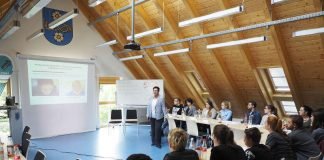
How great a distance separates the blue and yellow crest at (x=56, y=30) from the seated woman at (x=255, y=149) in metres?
7.47

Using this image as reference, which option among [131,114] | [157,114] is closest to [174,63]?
[157,114]

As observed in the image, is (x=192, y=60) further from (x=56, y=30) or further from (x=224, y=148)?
(x=224, y=148)

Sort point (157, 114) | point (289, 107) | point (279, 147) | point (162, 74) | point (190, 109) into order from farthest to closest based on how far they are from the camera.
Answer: point (162, 74)
point (190, 109)
point (289, 107)
point (157, 114)
point (279, 147)

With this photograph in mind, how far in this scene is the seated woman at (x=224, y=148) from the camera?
242 centimetres

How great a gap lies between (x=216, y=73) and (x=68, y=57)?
4.98m

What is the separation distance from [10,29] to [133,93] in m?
4.83

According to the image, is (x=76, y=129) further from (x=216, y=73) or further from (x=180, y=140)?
(x=180, y=140)

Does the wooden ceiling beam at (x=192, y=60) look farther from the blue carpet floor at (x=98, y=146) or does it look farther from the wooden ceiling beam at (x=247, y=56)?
the blue carpet floor at (x=98, y=146)

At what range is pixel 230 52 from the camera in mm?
6910

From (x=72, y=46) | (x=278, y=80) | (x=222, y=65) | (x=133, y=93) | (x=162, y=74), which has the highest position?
(x=72, y=46)

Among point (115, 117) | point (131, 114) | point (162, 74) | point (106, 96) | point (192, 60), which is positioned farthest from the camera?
point (106, 96)

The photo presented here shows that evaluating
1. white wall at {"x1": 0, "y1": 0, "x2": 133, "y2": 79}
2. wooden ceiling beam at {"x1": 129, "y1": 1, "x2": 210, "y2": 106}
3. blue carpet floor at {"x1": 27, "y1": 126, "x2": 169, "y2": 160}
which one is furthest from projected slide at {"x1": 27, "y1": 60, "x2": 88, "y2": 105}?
wooden ceiling beam at {"x1": 129, "y1": 1, "x2": 210, "y2": 106}

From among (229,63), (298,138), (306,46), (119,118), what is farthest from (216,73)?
(298,138)

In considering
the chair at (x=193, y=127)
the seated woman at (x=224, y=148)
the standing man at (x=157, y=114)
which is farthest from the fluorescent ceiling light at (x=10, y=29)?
the seated woman at (x=224, y=148)
